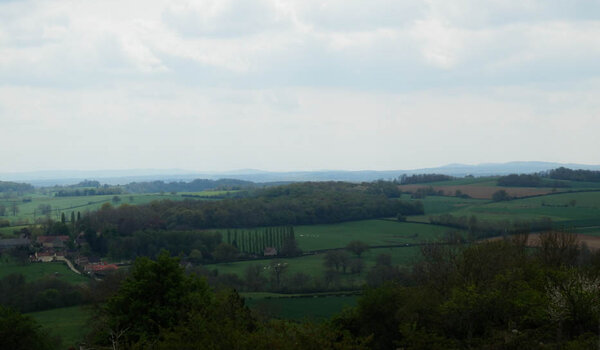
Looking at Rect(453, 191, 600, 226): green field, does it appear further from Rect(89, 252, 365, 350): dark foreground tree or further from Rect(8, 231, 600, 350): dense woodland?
Rect(89, 252, 365, 350): dark foreground tree

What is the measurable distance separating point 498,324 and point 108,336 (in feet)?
56.9

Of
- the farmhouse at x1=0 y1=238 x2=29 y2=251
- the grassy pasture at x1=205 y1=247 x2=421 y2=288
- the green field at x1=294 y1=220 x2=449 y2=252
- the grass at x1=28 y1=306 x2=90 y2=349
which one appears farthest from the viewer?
the farmhouse at x1=0 y1=238 x2=29 y2=251

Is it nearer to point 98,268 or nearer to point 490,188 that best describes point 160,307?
point 98,268

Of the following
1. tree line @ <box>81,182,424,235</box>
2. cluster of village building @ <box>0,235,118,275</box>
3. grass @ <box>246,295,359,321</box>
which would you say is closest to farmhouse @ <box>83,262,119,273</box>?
cluster of village building @ <box>0,235,118,275</box>

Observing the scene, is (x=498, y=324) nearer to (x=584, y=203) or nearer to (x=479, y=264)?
(x=479, y=264)

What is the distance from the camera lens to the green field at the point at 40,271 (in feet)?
202

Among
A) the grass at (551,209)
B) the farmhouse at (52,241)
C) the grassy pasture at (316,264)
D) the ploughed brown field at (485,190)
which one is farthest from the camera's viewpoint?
the ploughed brown field at (485,190)

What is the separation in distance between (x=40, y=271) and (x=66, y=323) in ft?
80.1

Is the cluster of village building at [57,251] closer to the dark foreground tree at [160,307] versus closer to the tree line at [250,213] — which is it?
the tree line at [250,213]

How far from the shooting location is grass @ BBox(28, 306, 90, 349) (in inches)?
1524

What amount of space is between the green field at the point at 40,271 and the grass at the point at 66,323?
37.5 feet

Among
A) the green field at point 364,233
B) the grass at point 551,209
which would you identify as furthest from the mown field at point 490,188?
the green field at point 364,233

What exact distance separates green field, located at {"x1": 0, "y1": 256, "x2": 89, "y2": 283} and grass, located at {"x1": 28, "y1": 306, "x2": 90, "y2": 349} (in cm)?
1144

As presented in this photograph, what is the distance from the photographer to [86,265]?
71750 millimetres
